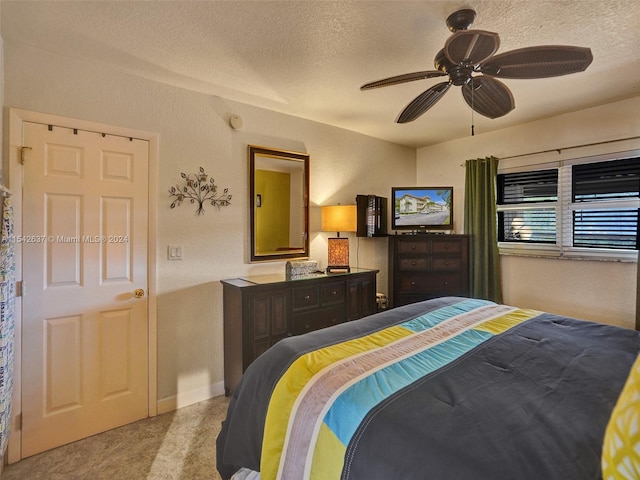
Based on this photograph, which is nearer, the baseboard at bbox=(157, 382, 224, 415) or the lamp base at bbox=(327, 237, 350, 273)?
the baseboard at bbox=(157, 382, 224, 415)

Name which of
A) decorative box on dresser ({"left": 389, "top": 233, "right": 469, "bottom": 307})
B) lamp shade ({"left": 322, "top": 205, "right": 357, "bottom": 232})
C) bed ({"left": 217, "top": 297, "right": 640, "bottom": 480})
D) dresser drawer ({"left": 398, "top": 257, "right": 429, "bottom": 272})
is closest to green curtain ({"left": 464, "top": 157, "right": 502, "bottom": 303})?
decorative box on dresser ({"left": 389, "top": 233, "right": 469, "bottom": 307})

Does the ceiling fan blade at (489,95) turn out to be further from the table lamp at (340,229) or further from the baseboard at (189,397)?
the baseboard at (189,397)

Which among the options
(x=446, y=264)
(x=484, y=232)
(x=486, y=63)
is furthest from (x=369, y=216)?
(x=486, y=63)

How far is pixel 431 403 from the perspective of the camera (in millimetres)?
995

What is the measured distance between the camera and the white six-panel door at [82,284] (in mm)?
2027

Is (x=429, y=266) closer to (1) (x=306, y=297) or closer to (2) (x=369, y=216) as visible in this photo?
(2) (x=369, y=216)

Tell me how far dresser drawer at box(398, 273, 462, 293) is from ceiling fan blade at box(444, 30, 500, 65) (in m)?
2.51

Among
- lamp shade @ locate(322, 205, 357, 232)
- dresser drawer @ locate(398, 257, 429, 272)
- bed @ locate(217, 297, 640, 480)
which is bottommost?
bed @ locate(217, 297, 640, 480)

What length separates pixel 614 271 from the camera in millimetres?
2859

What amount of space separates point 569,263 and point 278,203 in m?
2.96

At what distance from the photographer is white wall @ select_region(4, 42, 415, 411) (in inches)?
82.9

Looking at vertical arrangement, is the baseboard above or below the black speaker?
below

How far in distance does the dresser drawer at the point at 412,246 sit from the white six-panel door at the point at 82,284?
2.62 metres

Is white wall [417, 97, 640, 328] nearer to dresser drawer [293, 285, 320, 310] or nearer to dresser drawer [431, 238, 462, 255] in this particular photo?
dresser drawer [431, 238, 462, 255]
